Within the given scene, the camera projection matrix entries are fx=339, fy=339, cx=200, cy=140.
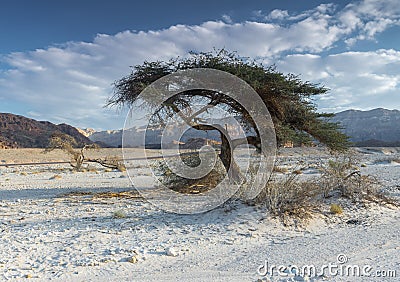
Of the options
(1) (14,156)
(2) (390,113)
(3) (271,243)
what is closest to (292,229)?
(3) (271,243)

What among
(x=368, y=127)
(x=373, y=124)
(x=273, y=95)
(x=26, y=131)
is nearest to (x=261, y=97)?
(x=273, y=95)

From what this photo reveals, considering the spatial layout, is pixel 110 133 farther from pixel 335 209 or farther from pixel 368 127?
pixel 335 209

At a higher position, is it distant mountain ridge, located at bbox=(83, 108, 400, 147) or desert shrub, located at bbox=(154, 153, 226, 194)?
distant mountain ridge, located at bbox=(83, 108, 400, 147)

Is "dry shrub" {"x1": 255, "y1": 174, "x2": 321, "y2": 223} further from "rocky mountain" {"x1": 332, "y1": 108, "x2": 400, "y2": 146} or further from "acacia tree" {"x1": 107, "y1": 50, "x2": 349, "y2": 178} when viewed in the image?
"rocky mountain" {"x1": 332, "y1": 108, "x2": 400, "y2": 146}

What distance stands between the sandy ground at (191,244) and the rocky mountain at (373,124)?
288 ft

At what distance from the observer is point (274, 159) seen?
8617 mm

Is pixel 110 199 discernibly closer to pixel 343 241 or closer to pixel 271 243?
pixel 271 243

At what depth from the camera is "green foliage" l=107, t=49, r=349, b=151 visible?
28.1ft

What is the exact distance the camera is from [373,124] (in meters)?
117

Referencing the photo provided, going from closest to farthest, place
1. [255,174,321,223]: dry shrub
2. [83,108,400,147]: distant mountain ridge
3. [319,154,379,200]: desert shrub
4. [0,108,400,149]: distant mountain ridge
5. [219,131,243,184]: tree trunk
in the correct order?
[255,174,321,223]: dry shrub → [319,154,379,200]: desert shrub → [219,131,243,184]: tree trunk → [0,108,400,149]: distant mountain ridge → [83,108,400,147]: distant mountain ridge

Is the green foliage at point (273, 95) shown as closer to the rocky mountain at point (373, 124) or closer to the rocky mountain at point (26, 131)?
the rocky mountain at point (26, 131)

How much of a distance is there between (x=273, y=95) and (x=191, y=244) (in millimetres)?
5024

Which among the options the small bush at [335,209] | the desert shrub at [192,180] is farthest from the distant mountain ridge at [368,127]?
the small bush at [335,209]

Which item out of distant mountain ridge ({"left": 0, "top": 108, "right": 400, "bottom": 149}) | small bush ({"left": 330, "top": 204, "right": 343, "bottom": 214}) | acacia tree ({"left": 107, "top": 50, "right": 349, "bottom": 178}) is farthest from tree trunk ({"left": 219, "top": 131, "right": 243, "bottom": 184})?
distant mountain ridge ({"left": 0, "top": 108, "right": 400, "bottom": 149})
